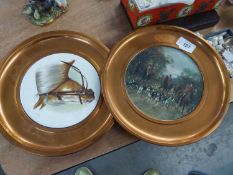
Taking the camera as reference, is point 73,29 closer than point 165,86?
No

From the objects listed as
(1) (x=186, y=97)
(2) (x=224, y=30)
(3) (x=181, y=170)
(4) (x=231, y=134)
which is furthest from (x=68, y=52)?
(4) (x=231, y=134)

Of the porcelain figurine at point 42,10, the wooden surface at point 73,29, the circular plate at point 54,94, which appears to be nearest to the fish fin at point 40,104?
the circular plate at point 54,94

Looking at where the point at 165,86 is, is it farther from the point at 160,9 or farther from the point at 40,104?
the point at 40,104

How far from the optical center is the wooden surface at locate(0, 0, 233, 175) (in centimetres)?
70

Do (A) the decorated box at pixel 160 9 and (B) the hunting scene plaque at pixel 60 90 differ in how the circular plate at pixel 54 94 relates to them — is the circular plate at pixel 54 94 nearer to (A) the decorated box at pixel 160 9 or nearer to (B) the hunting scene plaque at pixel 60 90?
(B) the hunting scene plaque at pixel 60 90

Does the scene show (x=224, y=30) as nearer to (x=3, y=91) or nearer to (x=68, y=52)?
(x=68, y=52)

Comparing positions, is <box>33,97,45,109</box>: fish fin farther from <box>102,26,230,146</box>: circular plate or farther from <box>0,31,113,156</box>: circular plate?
<box>102,26,230,146</box>: circular plate

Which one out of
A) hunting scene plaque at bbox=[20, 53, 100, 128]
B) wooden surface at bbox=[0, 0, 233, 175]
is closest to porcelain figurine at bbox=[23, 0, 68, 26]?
wooden surface at bbox=[0, 0, 233, 175]

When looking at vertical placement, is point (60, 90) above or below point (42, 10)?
below

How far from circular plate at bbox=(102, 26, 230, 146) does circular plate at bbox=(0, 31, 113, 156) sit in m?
0.06

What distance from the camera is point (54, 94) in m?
0.72

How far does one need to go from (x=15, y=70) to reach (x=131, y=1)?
34cm

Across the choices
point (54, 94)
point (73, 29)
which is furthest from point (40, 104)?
point (73, 29)

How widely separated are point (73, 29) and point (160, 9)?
25cm
